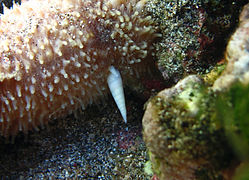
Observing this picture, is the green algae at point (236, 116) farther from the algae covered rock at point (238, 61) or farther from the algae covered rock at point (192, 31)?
the algae covered rock at point (192, 31)

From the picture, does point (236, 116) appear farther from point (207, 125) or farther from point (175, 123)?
point (175, 123)

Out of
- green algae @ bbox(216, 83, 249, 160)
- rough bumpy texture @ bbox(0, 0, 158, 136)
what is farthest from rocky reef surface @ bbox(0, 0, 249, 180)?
rough bumpy texture @ bbox(0, 0, 158, 136)

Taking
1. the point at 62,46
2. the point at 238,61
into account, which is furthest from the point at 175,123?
the point at 62,46

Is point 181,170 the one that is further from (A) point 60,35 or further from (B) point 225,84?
(A) point 60,35

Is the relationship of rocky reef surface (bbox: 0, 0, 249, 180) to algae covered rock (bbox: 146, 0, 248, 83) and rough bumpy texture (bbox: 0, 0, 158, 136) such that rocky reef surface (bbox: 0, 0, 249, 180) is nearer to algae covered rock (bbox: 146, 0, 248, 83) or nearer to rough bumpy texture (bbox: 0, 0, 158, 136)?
algae covered rock (bbox: 146, 0, 248, 83)

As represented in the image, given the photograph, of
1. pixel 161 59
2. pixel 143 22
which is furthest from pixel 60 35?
pixel 161 59
